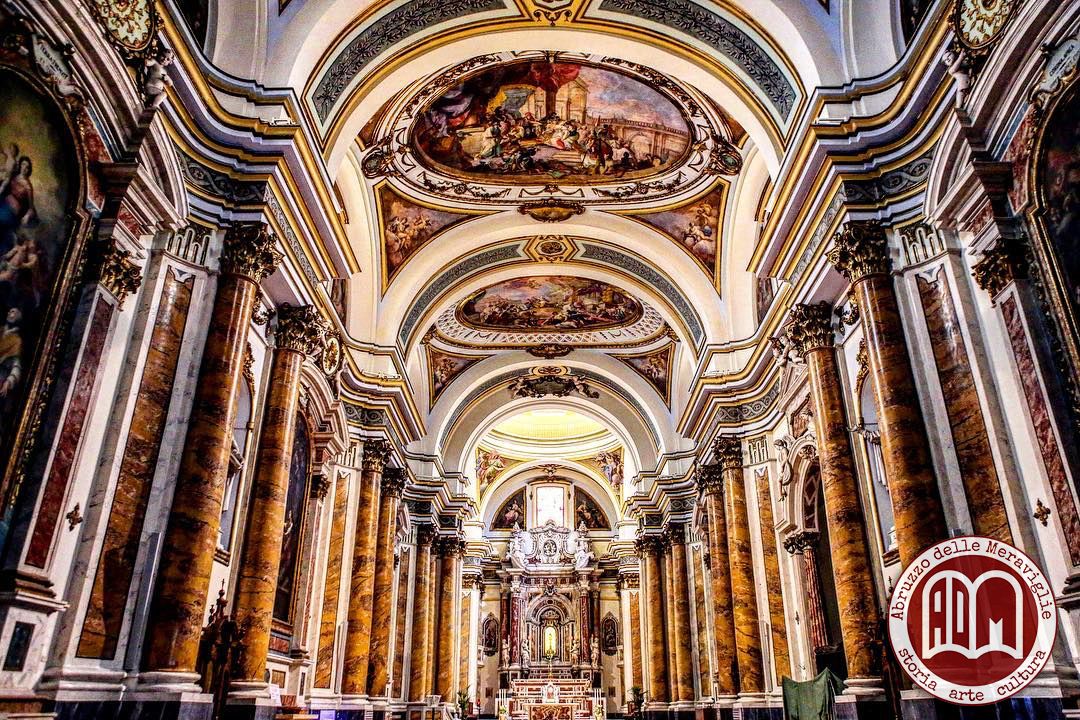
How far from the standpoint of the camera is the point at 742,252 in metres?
16.5

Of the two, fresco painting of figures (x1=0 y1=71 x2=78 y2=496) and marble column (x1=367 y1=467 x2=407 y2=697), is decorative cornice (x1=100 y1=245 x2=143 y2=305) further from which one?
marble column (x1=367 y1=467 x2=407 y2=697)

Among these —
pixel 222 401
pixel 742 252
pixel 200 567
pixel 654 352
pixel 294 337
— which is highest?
pixel 654 352

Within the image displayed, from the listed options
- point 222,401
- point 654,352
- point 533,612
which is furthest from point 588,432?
point 222,401

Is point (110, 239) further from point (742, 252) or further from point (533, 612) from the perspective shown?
point (533, 612)

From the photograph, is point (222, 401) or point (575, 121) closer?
point (222, 401)

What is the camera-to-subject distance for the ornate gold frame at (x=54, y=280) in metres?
6.07

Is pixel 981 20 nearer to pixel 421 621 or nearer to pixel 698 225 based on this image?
pixel 698 225

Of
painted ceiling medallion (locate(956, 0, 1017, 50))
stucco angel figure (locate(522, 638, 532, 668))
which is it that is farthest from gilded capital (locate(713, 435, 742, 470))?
stucco angel figure (locate(522, 638, 532, 668))

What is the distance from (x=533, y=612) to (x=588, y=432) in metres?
10.1

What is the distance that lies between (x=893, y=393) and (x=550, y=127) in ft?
30.6

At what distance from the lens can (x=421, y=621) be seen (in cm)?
2191

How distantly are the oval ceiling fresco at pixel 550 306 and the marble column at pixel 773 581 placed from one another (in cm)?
747

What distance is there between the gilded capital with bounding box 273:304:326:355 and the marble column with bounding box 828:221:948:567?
726 centimetres

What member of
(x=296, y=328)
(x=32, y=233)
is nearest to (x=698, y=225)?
(x=296, y=328)
